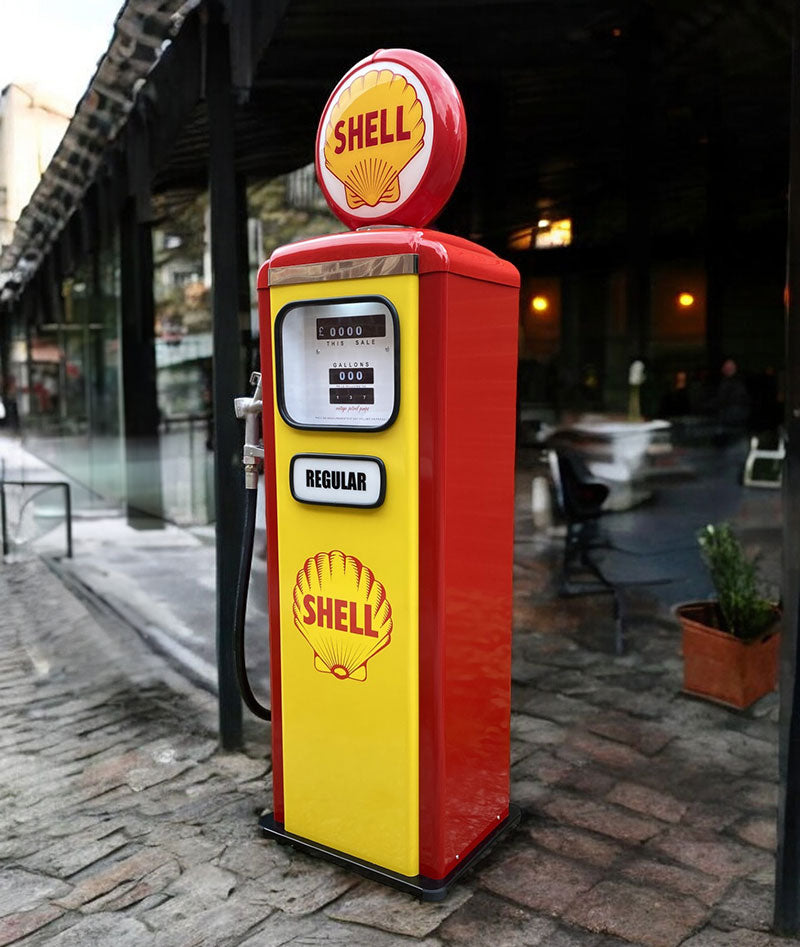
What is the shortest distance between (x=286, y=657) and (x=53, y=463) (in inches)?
618

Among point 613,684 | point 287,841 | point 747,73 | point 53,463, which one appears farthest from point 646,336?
point 53,463

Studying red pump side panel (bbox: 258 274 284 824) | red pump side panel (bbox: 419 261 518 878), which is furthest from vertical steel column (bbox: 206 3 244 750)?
red pump side panel (bbox: 419 261 518 878)

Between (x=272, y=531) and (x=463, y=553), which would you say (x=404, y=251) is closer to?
(x=463, y=553)

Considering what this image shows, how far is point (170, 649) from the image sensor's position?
4992 mm

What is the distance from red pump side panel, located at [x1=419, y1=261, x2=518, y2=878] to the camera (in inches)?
93.0

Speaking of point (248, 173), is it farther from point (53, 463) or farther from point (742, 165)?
point (53, 463)

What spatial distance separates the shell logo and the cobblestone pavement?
68 cm

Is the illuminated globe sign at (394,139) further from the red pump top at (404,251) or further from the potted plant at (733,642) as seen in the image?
the potted plant at (733,642)

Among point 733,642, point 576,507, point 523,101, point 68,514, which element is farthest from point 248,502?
point 68,514

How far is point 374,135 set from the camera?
95.7 inches

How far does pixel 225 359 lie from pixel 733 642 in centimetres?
252

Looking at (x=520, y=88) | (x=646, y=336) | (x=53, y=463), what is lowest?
(x=53, y=463)

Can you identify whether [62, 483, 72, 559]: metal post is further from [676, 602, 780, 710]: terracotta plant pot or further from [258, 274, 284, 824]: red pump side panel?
[676, 602, 780, 710]: terracotta plant pot

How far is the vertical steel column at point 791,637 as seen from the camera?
2242mm
